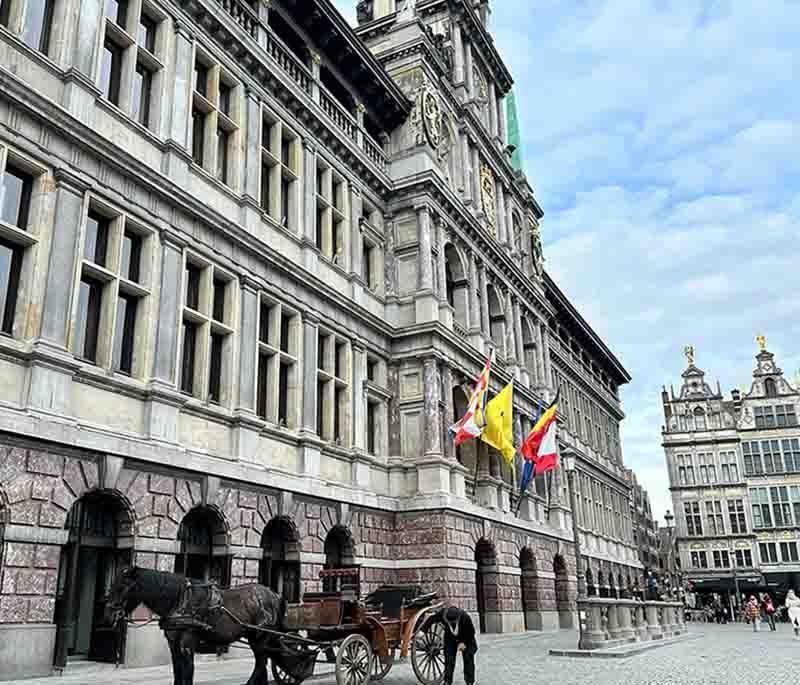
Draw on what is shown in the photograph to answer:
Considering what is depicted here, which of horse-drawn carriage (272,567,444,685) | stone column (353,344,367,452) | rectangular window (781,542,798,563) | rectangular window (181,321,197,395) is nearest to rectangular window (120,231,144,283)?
rectangular window (181,321,197,395)

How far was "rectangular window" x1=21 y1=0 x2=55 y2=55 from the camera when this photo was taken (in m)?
16.2

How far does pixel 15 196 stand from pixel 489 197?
26370 mm

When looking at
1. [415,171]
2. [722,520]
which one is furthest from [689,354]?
[415,171]

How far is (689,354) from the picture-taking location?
83938 mm

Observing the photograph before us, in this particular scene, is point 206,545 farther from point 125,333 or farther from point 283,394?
point 283,394

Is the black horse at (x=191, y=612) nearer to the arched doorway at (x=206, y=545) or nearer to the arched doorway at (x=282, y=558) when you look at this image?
the arched doorway at (x=206, y=545)

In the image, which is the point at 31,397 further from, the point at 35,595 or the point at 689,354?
the point at 689,354

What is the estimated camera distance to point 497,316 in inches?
1453

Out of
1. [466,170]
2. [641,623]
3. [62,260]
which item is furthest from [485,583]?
[62,260]

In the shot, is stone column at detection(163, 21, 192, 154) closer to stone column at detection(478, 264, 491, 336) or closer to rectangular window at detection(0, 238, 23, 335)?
rectangular window at detection(0, 238, 23, 335)

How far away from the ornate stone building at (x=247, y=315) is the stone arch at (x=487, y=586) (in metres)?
0.10

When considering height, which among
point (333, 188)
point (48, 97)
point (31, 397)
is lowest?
point (31, 397)

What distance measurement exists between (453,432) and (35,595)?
16041 millimetres

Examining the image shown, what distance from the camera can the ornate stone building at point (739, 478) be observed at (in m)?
73.5
